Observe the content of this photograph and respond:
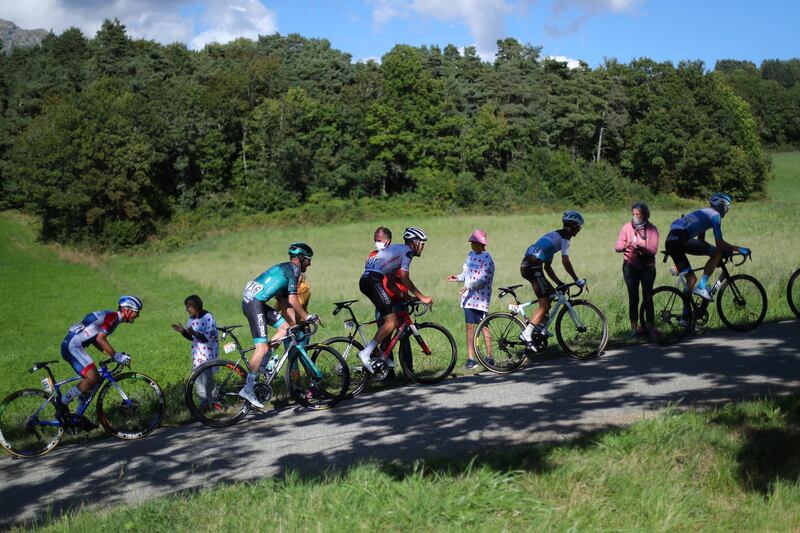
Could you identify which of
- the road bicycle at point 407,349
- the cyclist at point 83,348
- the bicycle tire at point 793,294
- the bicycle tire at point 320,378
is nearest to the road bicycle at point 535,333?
the road bicycle at point 407,349

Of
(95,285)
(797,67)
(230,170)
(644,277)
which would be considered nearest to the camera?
(644,277)

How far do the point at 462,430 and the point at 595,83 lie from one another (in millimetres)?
73028

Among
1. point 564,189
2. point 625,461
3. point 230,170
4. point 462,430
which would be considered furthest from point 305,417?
point 230,170

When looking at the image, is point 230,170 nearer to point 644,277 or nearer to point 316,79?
point 316,79

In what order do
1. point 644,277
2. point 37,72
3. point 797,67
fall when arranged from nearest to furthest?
point 644,277, point 37,72, point 797,67

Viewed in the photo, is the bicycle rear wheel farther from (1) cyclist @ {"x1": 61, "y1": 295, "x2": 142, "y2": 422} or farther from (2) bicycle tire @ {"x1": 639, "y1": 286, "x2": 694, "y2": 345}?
(2) bicycle tire @ {"x1": 639, "y1": 286, "x2": 694, "y2": 345}

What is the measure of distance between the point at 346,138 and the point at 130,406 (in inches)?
2491

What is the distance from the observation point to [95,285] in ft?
132

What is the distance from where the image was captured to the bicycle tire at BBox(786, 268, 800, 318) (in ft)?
35.3

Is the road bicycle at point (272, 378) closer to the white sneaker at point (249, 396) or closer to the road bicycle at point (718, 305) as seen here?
the white sneaker at point (249, 396)

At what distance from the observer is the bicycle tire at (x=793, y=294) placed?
10765 mm

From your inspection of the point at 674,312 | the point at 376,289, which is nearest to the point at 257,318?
the point at 376,289

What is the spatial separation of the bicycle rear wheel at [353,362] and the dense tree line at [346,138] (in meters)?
53.1

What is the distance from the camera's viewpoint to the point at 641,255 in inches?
400
